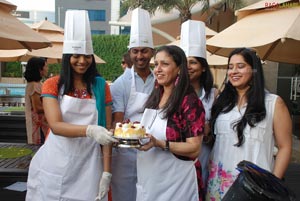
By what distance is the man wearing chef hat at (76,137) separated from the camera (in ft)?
6.81

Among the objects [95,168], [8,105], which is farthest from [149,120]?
[8,105]

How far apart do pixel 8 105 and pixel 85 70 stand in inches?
319

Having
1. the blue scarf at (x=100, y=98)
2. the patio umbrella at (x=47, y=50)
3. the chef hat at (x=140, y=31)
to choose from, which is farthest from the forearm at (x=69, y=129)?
the patio umbrella at (x=47, y=50)

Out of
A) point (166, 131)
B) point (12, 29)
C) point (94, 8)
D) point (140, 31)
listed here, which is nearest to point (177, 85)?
point (166, 131)

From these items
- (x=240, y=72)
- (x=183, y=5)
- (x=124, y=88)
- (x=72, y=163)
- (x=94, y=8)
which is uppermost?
(x=94, y=8)

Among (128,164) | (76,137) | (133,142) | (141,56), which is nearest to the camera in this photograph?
(133,142)

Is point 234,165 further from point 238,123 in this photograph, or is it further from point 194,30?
point 194,30

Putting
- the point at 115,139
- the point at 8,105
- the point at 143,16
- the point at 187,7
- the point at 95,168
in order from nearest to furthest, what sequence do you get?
the point at 115,139
the point at 95,168
the point at 143,16
the point at 8,105
the point at 187,7

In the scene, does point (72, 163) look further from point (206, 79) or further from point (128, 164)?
point (206, 79)

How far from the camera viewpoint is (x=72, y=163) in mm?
2096

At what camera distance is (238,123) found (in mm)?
2016

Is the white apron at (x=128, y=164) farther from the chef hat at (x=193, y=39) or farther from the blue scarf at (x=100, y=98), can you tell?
the chef hat at (x=193, y=39)

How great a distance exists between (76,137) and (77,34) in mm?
649

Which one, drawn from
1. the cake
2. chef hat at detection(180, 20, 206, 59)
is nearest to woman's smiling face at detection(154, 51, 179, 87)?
the cake
